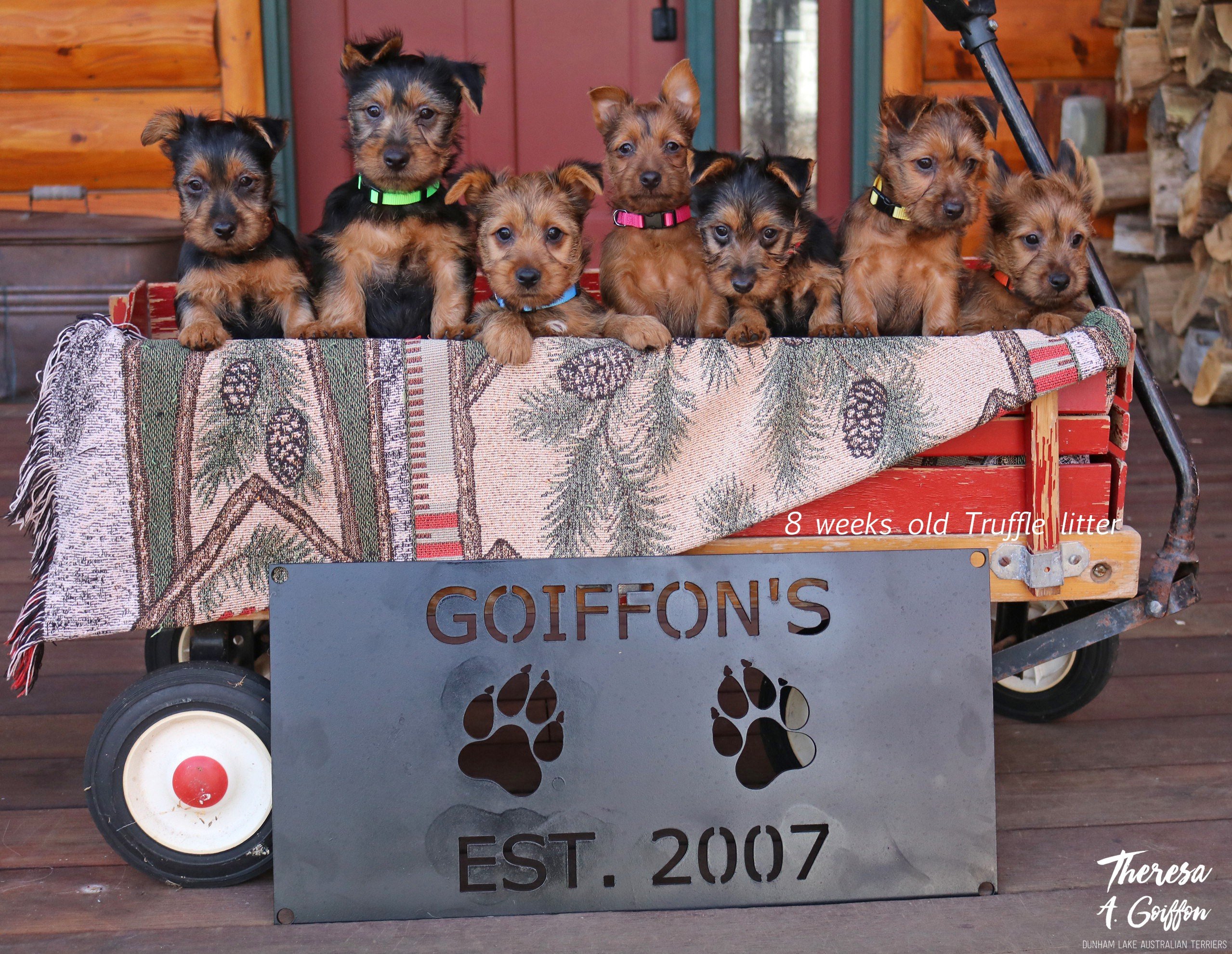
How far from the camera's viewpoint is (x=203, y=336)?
82.7 inches

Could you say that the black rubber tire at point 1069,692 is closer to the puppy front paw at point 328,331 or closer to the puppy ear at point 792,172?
the puppy ear at point 792,172

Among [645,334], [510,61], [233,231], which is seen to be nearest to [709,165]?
[645,334]

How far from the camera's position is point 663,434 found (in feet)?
6.83

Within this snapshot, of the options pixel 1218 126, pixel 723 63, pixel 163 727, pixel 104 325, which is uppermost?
pixel 723 63

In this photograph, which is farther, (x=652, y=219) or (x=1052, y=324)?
(x=652, y=219)

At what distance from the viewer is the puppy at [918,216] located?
8.34ft

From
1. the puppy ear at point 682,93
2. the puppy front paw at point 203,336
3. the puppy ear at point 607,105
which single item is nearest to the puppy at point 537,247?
the puppy ear at point 607,105

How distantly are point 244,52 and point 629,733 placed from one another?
4419 millimetres

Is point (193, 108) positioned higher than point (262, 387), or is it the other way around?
point (193, 108)

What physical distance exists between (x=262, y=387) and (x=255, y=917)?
97 cm

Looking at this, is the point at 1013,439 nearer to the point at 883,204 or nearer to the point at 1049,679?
the point at 883,204

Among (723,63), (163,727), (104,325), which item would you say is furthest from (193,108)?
(163,727)

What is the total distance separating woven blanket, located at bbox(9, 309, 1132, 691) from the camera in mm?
2002

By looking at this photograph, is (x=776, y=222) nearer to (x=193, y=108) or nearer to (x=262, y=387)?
(x=262, y=387)
